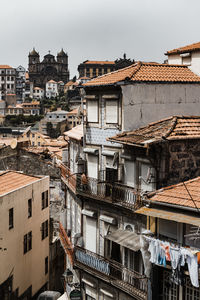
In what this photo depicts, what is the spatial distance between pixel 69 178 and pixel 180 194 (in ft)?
30.9

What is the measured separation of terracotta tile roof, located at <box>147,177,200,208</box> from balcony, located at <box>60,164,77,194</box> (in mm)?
6120

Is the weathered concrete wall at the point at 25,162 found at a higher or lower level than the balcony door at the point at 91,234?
higher

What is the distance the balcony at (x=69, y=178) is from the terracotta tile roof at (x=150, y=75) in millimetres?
5033

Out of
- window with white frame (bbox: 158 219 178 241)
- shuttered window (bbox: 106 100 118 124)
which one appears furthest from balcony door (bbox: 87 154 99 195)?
window with white frame (bbox: 158 219 178 241)

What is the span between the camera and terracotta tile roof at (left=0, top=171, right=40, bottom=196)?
26922 mm

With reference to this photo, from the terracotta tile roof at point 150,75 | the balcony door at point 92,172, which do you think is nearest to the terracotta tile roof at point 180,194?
the balcony door at point 92,172

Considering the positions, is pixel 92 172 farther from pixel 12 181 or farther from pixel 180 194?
pixel 12 181

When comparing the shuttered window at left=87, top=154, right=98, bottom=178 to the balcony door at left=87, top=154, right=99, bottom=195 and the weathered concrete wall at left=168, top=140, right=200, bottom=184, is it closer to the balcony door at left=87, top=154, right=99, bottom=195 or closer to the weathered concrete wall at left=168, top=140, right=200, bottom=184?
the balcony door at left=87, top=154, right=99, bottom=195

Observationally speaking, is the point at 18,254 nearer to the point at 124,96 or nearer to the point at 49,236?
the point at 49,236

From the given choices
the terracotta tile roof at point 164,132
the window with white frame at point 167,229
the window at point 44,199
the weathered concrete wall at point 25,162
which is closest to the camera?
the window with white frame at point 167,229

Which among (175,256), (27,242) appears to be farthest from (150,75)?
(27,242)

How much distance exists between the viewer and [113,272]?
61.1 ft

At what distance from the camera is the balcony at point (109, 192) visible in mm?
17481

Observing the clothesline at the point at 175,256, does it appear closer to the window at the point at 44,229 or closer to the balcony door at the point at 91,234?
the balcony door at the point at 91,234
